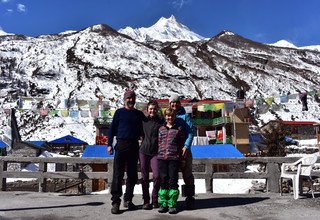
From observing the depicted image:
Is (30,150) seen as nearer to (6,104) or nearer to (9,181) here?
(9,181)

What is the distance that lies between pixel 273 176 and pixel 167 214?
3.62 m

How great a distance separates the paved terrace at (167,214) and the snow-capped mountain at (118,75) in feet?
261

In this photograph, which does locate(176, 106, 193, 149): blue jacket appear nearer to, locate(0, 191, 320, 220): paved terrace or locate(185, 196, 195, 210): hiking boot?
locate(185, 196, 195, 210): hiking boot

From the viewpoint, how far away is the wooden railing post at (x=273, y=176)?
29.9 feet

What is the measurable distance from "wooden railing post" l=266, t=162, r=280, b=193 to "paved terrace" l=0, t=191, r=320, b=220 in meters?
0.27

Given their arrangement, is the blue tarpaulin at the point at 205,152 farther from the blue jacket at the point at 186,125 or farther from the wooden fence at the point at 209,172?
the blue jacket at the point at 186,125

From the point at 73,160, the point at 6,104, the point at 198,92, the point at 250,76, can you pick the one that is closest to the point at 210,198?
the point at 73,160

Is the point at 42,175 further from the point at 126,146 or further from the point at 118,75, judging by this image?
the point at 118,75

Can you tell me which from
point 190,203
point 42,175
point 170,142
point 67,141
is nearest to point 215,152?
point 42,175

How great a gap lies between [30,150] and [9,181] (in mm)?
4324

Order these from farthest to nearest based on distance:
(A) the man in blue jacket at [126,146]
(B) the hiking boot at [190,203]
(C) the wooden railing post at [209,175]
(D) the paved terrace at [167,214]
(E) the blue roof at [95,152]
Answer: (E) the blue roof at [95,152] < (C) the wooden railing post at [209,175] < (B) the hiking boot at [190,203] < (A) the man in blue jacket at [126,146] < (D) the paved terrace at [167,214]

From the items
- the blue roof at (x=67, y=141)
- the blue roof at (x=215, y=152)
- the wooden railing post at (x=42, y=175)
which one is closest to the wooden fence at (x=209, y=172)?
the wooden railing post at (x=42, y=175)

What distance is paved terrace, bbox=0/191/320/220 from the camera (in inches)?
254

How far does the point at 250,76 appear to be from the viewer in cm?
15150
